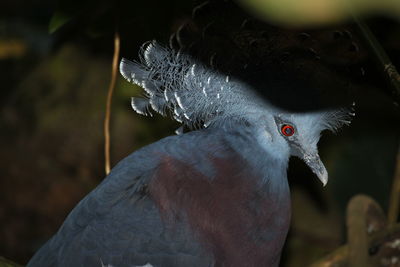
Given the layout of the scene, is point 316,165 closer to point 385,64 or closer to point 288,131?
point 288,131

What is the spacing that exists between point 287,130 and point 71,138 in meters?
2.07

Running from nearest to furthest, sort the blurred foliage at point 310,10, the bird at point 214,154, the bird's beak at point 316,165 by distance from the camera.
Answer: the blurred foliage at point 310,10 < the bird at point 214,154 < the bird's beak at point 316,165

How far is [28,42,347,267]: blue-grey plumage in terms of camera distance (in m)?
1.48

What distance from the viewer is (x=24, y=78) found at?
3727mm

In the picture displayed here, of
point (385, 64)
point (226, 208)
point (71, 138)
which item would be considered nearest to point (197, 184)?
point (226, 208)

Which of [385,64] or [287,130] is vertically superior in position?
[385,64]

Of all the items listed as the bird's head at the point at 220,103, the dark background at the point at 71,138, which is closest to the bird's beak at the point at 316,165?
the bird's head at the point at 220,103

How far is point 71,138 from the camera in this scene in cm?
338

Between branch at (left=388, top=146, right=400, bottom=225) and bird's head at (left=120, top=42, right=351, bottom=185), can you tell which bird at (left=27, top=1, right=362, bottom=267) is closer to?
bird's head at (left=120, top=42, right=351, bottom=185)

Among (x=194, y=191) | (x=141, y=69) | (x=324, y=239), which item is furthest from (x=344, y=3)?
(x=324, y=239)

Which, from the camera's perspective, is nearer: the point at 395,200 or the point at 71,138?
the point at 395,200

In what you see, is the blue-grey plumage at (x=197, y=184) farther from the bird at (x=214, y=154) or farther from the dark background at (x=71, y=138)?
the dark background at (x=71, y=138)

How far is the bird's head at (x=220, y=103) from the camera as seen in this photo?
5.20ft

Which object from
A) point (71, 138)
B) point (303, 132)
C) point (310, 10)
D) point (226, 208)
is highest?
point (310, 10)
